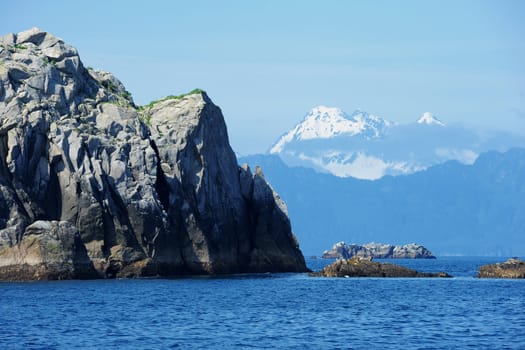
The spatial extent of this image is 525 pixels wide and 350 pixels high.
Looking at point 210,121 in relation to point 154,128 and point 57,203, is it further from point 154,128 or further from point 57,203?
point 57,203

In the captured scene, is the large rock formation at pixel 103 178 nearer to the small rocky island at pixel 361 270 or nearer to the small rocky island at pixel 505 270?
the small rocky island at pixel 361 270

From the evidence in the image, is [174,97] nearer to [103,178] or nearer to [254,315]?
[103,178]

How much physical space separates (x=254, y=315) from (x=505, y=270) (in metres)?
53.7

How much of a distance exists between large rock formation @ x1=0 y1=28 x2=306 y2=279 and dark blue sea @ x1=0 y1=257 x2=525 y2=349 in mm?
3933

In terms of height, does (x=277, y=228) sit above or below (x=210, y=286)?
above

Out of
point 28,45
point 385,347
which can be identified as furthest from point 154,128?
point 385,347

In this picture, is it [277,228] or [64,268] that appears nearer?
[64,268]

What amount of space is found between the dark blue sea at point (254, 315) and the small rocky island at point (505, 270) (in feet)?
49.6

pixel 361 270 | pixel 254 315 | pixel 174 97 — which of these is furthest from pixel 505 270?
pixel 254 315

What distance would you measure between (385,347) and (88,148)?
5135cm

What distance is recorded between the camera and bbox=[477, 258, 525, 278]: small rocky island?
114 m

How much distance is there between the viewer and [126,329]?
60.9 meters

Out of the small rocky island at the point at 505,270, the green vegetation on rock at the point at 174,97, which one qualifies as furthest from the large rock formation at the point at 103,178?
the small rocky island at the point at 505,270

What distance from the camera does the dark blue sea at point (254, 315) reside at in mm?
56750
